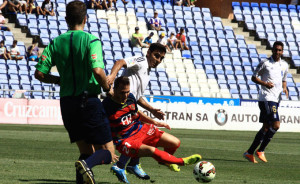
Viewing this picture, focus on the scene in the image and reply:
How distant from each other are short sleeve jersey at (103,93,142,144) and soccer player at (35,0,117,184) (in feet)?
4.49

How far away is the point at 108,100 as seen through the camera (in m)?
7.43

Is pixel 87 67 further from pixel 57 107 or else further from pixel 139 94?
pixel 57 107

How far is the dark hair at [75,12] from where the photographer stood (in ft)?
18.8

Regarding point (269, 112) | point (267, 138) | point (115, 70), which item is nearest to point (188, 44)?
point (269, 112)

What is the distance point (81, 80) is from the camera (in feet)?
19.2

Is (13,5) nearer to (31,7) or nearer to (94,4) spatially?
(31,7)

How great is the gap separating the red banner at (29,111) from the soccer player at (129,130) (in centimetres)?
1578

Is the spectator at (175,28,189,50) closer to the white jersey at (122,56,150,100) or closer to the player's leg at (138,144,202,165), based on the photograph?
the white jersey at (122,56,150,100)

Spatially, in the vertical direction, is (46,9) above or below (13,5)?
below

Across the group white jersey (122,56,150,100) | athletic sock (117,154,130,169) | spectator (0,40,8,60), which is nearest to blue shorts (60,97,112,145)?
athletic sock (117,154,130,169)

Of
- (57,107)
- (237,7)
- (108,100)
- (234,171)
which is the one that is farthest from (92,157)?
(237,7)

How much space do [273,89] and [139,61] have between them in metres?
4.72

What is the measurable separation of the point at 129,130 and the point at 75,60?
1919 mm

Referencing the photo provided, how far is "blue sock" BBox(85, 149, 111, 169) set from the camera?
5724mm
